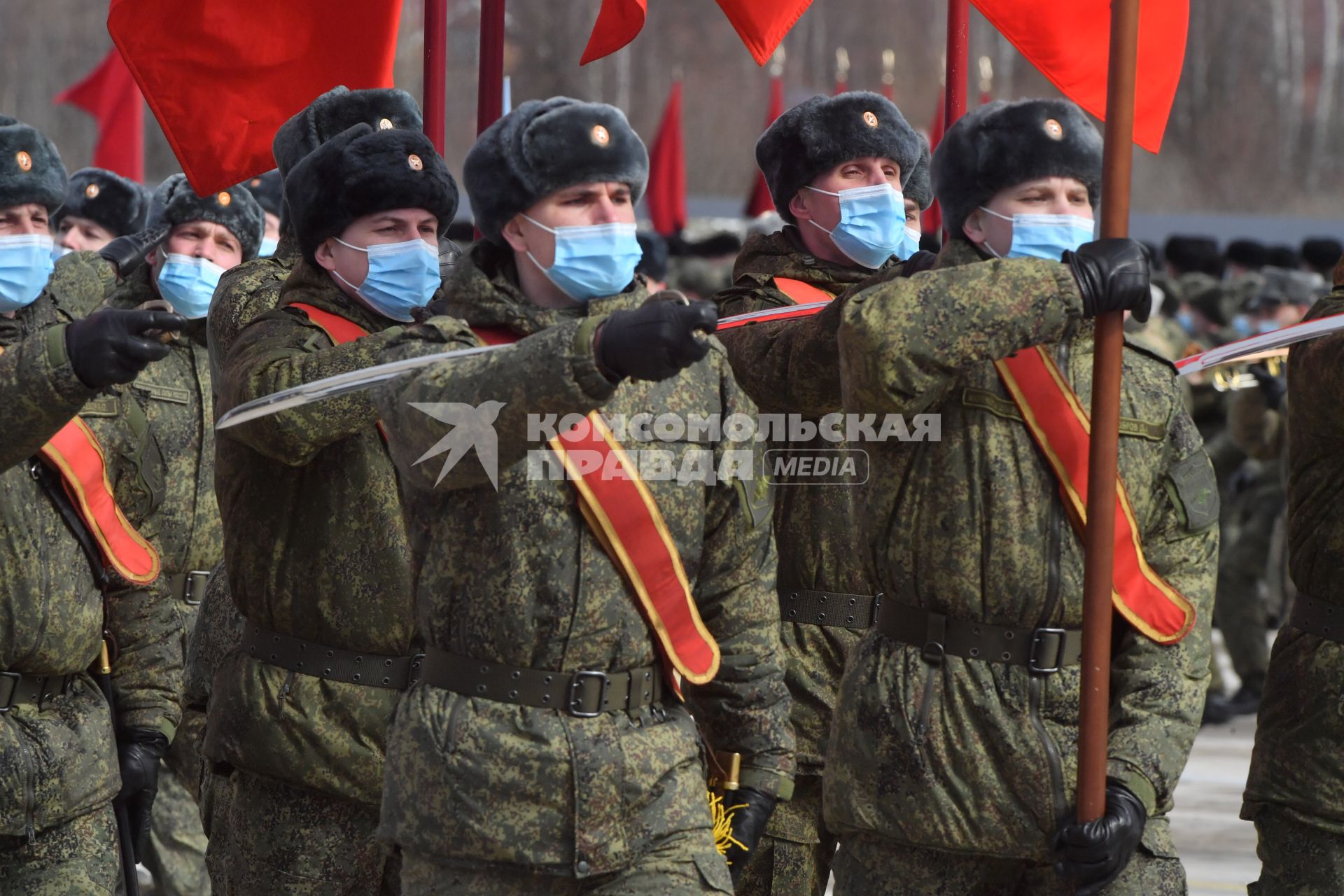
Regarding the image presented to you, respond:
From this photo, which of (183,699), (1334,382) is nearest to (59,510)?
(183,699)

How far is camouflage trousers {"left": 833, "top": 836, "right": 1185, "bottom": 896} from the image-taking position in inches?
163

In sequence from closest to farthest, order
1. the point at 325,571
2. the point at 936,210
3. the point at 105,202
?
1. the point at 325,571
2. the point at 105,202
3. the point at 936,210

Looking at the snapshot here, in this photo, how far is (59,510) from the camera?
4.96m

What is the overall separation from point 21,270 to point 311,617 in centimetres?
106

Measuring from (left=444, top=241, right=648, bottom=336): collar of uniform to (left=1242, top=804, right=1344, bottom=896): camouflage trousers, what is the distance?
2151mm

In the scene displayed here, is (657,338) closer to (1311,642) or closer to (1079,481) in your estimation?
(1079,481)

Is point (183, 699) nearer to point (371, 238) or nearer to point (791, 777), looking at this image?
point (371, 238)

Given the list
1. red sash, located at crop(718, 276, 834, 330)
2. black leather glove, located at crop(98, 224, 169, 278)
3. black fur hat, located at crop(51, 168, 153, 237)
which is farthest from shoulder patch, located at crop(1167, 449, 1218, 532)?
black fur hat, located at crop(51, 168, 153, 237)

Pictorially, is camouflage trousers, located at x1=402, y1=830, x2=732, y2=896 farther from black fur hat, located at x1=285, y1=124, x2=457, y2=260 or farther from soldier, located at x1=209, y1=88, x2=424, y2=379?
soldier, located at x1=209, y1=88, x2=424, y2=379

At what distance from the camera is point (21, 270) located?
5012mm

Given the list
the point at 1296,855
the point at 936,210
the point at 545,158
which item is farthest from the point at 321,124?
the point at 936,210

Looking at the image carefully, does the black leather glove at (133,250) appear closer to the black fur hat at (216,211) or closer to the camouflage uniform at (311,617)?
the black fur hat at (216,211)

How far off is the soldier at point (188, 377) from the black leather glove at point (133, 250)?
17mm

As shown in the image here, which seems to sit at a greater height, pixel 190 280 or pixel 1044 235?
pixel 190 280
